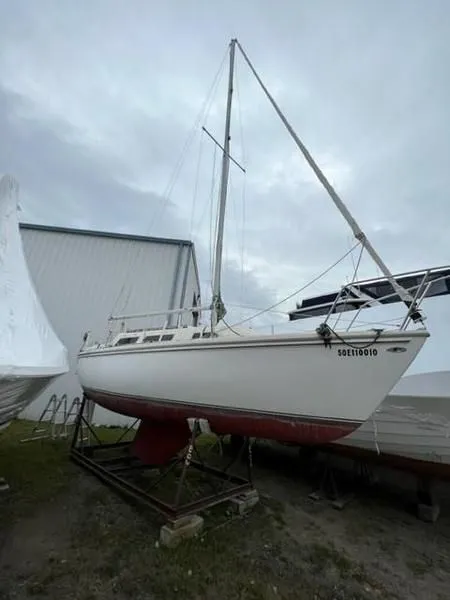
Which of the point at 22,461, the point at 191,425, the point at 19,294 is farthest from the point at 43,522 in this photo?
the point at 19,294

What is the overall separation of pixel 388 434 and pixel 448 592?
1985mm

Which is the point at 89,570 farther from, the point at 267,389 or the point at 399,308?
the point at 399,308

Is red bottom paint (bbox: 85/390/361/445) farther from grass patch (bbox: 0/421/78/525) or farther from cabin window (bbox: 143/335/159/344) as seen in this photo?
grass patch (bbox: 0/421/78/525)

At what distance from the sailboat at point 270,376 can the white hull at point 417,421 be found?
147cm

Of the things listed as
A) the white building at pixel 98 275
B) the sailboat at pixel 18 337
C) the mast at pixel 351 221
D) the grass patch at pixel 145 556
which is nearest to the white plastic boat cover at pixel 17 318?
the sailboat at pixel 18 337

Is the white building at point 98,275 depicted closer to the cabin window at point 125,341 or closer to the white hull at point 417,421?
the cabin window at point 125,341

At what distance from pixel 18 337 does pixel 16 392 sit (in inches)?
22.1

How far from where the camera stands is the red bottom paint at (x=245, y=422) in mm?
3311

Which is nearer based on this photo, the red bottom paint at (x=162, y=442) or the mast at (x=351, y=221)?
the mast at (x=351, y=221)

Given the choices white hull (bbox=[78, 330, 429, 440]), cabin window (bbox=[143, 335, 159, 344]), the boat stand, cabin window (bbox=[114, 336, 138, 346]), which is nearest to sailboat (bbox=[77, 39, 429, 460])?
white hull (bbox=[78, 330, 429, 440])

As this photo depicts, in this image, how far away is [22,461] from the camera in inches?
210

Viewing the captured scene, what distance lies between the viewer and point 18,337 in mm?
3547

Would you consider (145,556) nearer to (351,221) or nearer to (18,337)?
(18,337)

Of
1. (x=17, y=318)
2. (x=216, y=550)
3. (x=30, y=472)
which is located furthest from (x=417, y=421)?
(x=30, y=472)
